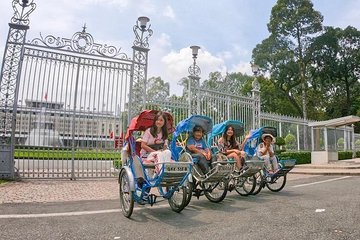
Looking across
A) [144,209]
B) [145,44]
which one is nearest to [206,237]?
[144,209]

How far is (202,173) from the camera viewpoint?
6.14 metres

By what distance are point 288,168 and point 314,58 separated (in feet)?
96.6

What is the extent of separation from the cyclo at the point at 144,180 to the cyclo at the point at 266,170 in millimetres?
2532

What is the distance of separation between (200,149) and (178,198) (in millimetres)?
1383

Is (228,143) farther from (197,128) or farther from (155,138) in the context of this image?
(155,138)

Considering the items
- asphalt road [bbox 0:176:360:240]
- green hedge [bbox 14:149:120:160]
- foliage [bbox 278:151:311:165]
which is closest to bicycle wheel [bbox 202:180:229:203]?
asphalt road [bbox 0:176:360:240]

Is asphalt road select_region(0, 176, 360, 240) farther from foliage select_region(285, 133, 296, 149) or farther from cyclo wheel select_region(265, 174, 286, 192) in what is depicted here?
foliage select_region(285, 133, 296, 149)

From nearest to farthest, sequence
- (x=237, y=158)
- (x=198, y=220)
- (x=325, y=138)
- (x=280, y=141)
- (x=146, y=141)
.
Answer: (x=198, y=220), (x=146, y=141), (x=237, y=158), (x=280, y=141), (x=325, y=138)

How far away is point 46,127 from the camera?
970 centimetres

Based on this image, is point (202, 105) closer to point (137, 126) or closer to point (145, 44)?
point (145, 44)

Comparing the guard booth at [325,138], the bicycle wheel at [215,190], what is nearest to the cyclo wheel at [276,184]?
the bicycle wheel at [215,190]

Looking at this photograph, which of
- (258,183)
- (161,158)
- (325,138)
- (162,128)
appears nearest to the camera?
(161,158)

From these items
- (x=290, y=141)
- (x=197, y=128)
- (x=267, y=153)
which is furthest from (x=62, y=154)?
(x=290, y=141)

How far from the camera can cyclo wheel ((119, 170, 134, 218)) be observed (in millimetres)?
4945
